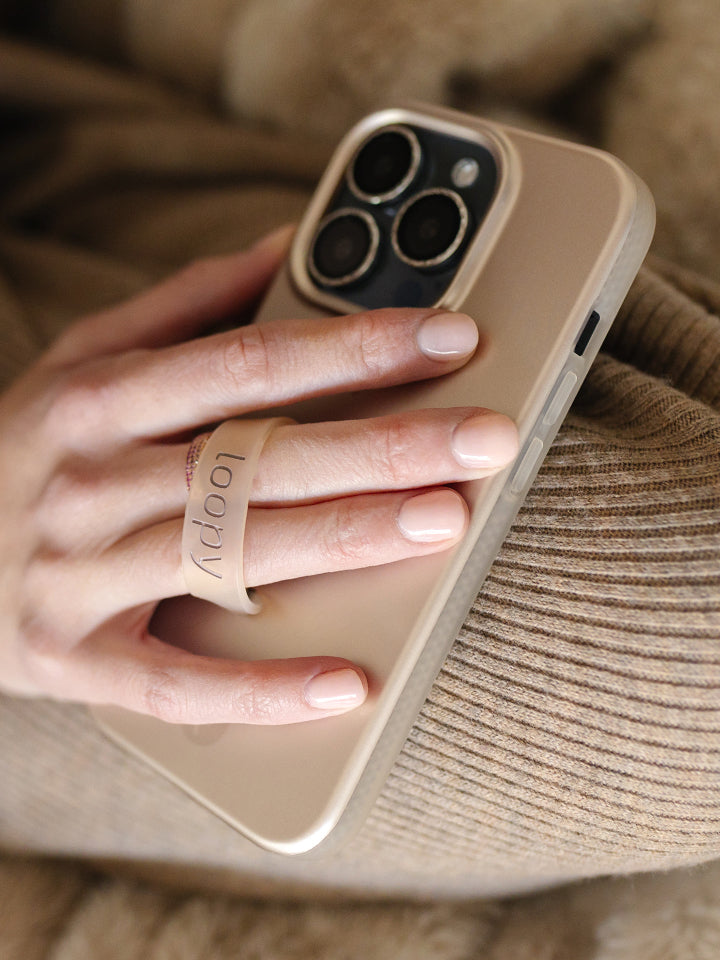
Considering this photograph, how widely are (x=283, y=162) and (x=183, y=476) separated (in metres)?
0.42

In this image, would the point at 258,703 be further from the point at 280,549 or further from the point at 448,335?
the point at 448,335

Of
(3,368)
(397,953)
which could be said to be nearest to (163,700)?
(397,953)

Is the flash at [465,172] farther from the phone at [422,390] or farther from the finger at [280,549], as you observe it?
the finger at [280,549]

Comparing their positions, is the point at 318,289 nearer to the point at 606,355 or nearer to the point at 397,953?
the point at 606,355

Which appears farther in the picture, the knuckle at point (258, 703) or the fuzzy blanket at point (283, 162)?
the fuzzy blanket at point (283, 162)

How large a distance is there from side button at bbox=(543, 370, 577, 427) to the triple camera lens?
0.10 metres

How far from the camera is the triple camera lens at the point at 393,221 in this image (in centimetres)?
42

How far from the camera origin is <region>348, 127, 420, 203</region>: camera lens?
440 millimetres

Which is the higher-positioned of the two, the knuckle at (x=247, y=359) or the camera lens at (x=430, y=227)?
the camera lens at (x=430, y=227)

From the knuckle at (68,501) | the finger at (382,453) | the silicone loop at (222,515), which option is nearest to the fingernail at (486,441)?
the finger at (382,453)

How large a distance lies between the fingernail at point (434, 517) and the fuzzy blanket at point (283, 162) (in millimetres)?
61

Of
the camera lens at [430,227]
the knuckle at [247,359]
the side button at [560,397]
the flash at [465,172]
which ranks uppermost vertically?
the flash at [465,172]

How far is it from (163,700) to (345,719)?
4.3 inches

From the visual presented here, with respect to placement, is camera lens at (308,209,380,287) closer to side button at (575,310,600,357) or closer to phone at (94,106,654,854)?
phone at (94,106,654,854)
